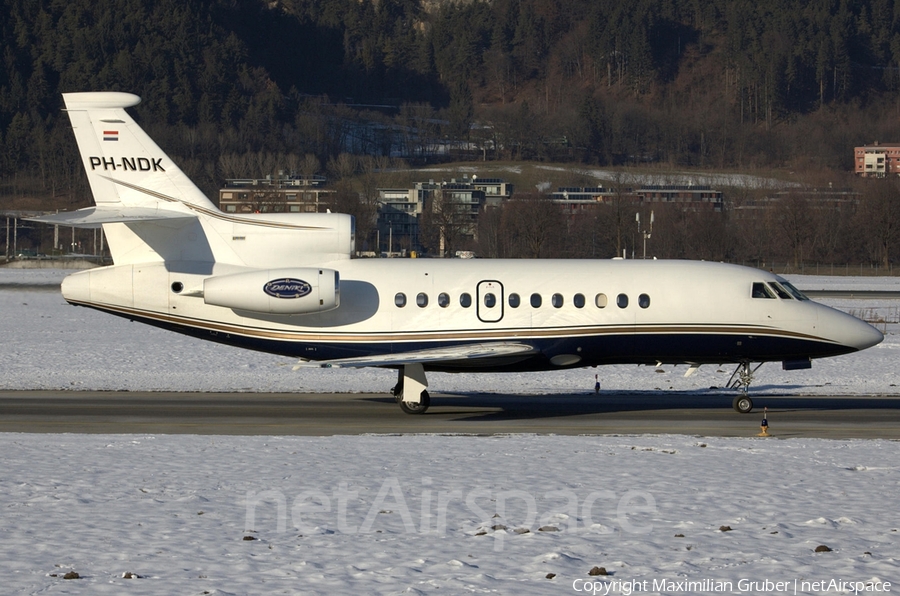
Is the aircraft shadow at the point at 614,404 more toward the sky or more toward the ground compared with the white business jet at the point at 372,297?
more toward the ground

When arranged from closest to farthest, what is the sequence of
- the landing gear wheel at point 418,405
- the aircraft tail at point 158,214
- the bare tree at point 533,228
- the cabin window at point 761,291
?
the landing gear wheel at point 418,405 < the aircraft tail at point 158,214 < the cabin window at point 761,291 < the bare tree at point 533,228

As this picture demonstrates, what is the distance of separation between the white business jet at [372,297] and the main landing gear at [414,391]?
1.1 inches

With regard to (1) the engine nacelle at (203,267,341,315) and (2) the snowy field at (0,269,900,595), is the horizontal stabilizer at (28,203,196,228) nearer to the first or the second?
(1) the engine nacelle at (203,267,341,315)

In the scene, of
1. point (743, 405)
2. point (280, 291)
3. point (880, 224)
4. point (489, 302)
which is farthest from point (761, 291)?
point (880, 224)

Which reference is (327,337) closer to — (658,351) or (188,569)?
(658,351)

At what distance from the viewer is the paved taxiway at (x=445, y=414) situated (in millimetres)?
20219

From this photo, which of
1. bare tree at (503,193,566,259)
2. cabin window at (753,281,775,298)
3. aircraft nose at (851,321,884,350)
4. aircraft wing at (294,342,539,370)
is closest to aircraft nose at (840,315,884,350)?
aircraft nose at (851,321,884,350)

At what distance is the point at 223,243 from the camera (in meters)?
23.0

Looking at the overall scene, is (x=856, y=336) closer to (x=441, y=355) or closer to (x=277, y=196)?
(x=441, y=355)

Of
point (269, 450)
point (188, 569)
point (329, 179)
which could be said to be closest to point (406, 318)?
point (269, 450)
